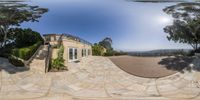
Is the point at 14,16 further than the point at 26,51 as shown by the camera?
Yes

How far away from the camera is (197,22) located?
2.85 m

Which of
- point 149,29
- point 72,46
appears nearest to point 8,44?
point 72,46

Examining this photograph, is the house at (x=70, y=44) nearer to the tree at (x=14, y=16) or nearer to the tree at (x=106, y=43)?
the tree at (x=106, y=43)

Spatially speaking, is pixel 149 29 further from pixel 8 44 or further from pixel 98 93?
pixel 8 44

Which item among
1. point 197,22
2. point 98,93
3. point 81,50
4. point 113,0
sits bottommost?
point 98,93

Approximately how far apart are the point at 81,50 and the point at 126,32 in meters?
0.35

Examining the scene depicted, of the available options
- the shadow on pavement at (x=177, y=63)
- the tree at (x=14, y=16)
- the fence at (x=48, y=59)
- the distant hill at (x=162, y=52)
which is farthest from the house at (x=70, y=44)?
the shadow on pavement at (x=177, y=63)

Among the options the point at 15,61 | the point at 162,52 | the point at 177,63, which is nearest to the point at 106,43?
the point at 162,52

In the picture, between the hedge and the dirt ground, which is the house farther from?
the dirt ground

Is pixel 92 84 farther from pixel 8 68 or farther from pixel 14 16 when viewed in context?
pixel 14 16

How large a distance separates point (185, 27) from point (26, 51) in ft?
3.91

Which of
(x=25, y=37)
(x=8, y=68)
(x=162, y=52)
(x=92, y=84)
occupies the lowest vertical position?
(x=92, y=84)

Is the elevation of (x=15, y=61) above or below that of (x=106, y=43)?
below

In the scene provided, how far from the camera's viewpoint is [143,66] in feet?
9.07
